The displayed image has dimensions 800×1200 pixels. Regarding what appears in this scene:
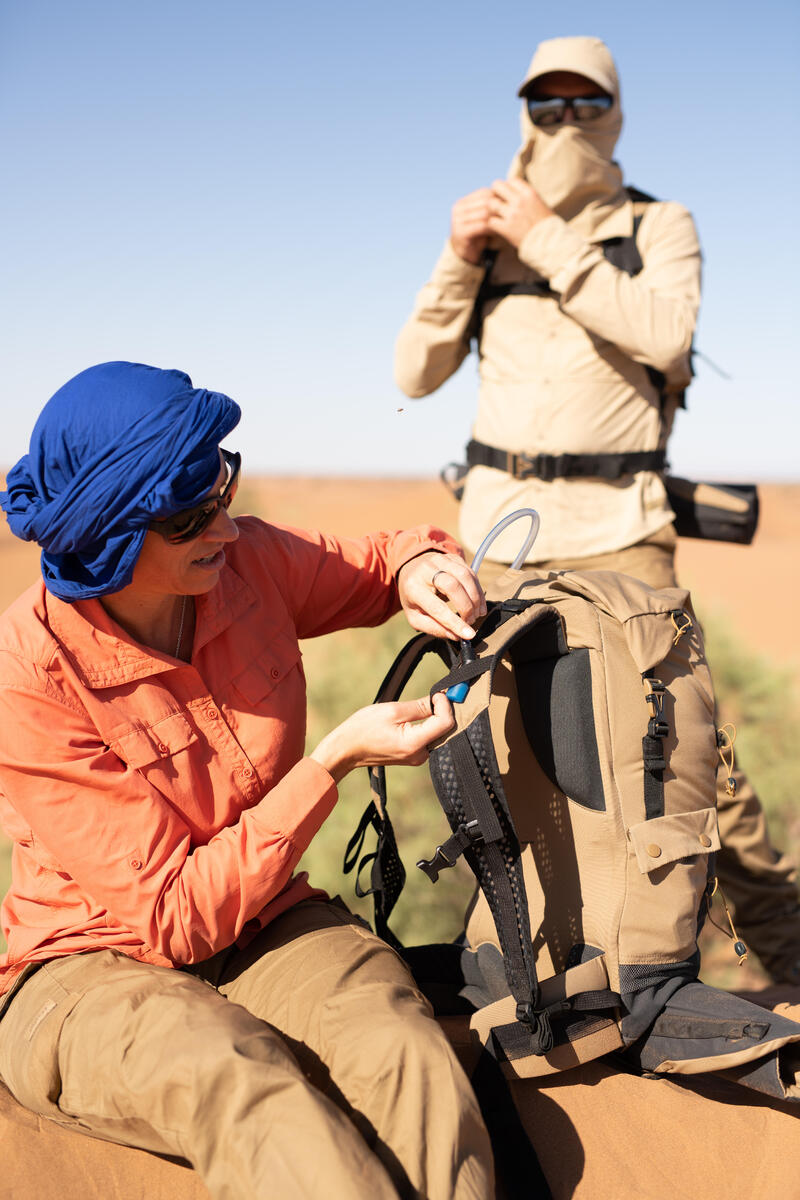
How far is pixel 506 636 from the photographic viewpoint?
2316 mm

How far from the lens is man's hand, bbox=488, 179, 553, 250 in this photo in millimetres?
3619

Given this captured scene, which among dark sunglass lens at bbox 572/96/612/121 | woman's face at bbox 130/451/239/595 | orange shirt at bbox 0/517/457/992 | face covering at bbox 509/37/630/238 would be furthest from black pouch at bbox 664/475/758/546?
woman's face at bbox 130/451/239/595

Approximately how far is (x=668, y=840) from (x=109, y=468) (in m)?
1.42

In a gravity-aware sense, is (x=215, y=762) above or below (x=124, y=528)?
below

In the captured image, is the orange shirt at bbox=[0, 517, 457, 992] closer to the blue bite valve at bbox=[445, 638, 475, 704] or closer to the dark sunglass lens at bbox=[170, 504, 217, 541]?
the dark sunglass lens at bbox=[170, 504, 217, 541]

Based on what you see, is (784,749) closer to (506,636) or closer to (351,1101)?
(506,636)

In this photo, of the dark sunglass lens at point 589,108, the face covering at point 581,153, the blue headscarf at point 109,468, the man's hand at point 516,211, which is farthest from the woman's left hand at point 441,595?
the dark sunglass lens at point 589,108

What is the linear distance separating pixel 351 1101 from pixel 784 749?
205 inches

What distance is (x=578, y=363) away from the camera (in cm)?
367

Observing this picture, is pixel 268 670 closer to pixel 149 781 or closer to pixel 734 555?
pixel 149 781

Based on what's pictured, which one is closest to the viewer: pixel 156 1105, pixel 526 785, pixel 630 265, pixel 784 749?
pixel 156 1105

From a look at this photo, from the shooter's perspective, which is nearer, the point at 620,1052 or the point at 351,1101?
the point at 351,1101

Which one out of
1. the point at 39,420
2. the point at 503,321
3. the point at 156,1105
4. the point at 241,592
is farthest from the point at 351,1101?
the point at 503,321

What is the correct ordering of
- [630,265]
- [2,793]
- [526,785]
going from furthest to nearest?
[630,265] → [526,785] → [2,793]
